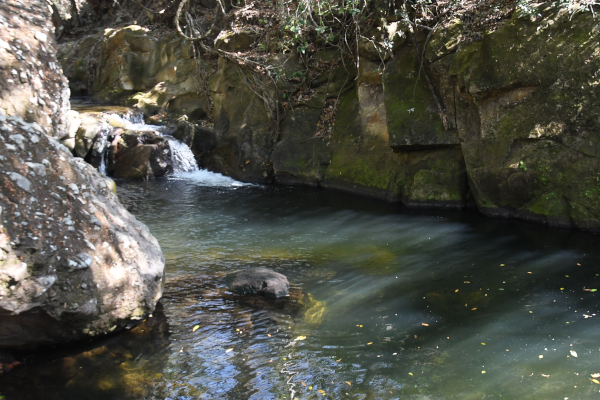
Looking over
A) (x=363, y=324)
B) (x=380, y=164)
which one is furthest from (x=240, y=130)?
(x=363, y=324)

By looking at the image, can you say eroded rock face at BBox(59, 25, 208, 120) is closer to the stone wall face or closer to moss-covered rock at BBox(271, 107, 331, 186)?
moss-covered rock at BBox(271, 107, 331, 186)

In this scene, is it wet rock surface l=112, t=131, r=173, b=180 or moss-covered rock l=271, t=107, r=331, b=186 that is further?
wet rock surface l=112, t=131, r=173, b=180

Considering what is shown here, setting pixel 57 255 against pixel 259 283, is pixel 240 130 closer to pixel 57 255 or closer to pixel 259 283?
pixel 259 283

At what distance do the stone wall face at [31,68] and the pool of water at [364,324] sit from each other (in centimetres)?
237

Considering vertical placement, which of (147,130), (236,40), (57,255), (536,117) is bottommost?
(57,255)

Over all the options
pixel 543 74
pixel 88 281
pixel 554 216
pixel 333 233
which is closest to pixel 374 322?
pixel 88 281

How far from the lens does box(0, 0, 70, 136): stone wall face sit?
476 cm

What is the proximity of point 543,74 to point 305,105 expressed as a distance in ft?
19.2

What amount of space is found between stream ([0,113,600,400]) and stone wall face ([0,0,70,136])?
2382 millimetres

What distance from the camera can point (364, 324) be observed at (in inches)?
190

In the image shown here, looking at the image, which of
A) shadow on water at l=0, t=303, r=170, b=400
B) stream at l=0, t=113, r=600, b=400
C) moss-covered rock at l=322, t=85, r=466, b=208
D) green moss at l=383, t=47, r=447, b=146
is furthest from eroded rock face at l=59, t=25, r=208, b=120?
shadow on water at l=0, t=303, r=170, b=400

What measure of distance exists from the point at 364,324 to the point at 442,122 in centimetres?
550

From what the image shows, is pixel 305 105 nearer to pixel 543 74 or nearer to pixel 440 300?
pixel 543 74

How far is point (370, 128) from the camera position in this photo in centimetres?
1061
